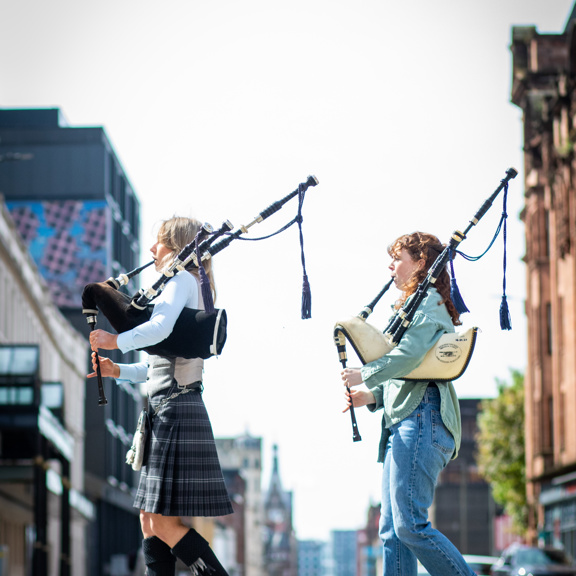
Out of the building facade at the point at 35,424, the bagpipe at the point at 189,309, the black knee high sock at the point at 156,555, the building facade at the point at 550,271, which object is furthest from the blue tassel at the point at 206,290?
the building facade at the point at 550,271

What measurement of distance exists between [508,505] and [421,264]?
61.6 meters

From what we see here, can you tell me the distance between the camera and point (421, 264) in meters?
6.73

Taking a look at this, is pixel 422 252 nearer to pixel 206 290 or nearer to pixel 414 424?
pixel 414 424

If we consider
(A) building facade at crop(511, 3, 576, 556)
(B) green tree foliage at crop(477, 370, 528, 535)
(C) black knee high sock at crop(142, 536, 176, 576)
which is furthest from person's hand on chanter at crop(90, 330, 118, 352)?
(B) green tree foliage at crop(477, 370, 528, 535)

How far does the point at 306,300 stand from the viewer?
6375 millimetres

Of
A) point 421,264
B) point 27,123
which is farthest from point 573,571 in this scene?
point 27,123

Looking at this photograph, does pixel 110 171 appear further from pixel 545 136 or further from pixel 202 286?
pixel 202 286

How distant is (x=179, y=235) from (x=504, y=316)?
1.81 meters

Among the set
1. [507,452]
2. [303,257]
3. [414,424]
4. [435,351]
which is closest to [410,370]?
[435,351]

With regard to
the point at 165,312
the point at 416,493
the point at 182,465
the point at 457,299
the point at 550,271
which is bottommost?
the point at 416,493

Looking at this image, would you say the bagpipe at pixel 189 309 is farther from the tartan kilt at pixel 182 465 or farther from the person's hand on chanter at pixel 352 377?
the person's hand on chanter at pixel 352 377

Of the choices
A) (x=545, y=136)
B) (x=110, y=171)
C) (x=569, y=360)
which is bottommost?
(x=569, y=360)

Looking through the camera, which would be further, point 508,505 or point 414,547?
point 508,505

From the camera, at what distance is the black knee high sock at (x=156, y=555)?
21.0 ft
